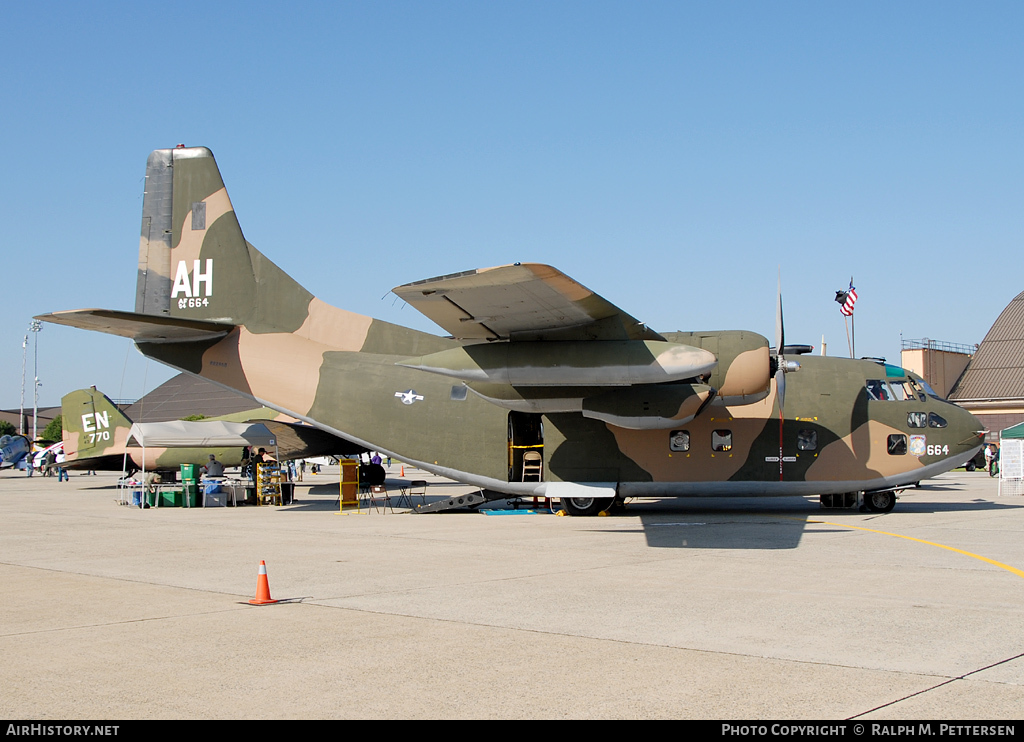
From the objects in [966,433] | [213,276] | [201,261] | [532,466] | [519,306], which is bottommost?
[532,466]

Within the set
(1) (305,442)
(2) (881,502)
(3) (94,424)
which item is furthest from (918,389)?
(3) (94,424)

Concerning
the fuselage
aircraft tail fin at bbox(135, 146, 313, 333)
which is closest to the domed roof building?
the fuselage

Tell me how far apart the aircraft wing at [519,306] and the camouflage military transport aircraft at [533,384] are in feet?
0.21

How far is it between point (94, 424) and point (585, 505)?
25.9 meters

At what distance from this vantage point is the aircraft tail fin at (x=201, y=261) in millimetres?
22328

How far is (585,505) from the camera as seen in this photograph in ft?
67.5

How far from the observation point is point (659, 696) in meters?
5.70

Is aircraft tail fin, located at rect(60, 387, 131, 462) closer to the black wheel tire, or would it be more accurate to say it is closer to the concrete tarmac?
the concrete tarmac

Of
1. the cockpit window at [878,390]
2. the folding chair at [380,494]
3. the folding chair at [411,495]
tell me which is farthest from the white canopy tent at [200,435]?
the cockpit window at [878,390]

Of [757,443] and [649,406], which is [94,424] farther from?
[757,443]

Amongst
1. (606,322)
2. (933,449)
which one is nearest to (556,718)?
(606,322)

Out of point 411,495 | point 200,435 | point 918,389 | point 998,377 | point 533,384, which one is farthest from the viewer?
point 998,377

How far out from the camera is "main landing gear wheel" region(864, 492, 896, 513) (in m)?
20.5

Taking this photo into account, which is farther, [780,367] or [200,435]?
[200,435]
